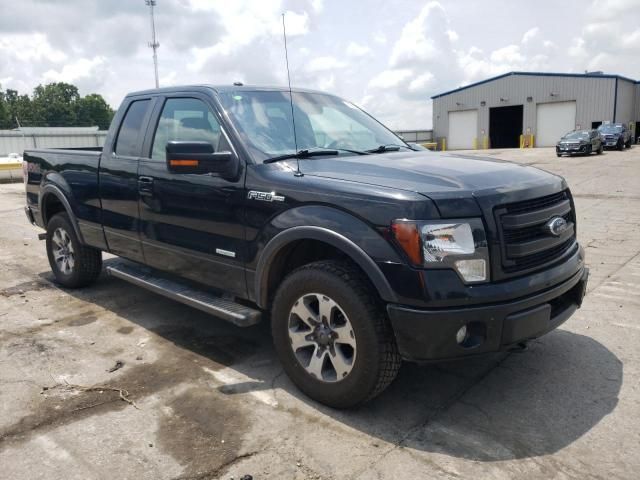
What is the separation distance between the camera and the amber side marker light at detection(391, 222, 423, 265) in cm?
273

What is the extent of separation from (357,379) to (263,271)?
921mm

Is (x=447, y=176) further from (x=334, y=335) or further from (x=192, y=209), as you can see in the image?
(x=192, y=209)

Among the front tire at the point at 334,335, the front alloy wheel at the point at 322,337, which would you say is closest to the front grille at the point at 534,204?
the front tire at the point at 334,335

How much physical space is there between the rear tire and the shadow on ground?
5.16 feet

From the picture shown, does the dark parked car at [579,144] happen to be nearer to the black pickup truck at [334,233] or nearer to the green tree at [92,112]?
the black pickup truck at [334,233]

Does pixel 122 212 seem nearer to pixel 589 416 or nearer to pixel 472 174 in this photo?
pixel 472 174

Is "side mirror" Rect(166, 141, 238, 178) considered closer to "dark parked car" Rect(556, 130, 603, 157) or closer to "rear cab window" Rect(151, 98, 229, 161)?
"rear cab window" Rect(151, 98, 229, 161)

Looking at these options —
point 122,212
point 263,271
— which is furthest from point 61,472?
point 122,212

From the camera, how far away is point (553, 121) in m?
41.6

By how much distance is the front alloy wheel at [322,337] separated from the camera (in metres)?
3.06

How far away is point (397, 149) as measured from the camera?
4238 mm

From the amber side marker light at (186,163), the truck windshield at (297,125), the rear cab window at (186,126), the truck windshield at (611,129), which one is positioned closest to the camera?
the amber side marker light at (186,163)

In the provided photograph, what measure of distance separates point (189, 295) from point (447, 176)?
207 centimetres

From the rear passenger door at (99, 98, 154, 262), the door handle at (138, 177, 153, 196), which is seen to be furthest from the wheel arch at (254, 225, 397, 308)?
the rear passenger door at (99, 98, 154, 262)
